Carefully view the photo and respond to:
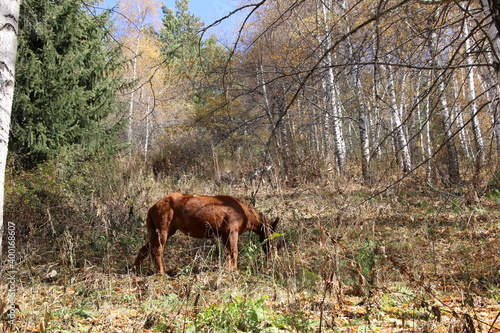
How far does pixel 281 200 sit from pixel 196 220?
419 centimetres

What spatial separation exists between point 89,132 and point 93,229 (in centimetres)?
530

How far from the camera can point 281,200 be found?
29.5ft

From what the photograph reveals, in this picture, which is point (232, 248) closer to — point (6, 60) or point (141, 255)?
point (141, 255)

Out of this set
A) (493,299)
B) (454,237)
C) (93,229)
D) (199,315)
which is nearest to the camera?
(199,315)

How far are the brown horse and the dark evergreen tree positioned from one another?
5.53m

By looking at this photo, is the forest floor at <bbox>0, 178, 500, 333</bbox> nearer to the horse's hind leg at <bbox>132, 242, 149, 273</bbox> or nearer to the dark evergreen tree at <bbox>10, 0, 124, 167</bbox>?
the horse's hind leg at <bbox>132, 242, 149, 273</bbox>

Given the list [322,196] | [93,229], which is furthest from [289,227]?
[93,229]

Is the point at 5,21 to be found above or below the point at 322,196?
above

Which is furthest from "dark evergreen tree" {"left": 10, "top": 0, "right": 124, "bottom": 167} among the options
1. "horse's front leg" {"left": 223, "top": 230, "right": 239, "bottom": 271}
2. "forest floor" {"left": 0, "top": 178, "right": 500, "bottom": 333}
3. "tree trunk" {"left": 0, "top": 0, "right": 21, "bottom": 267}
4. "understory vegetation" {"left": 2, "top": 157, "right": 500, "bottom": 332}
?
"horse's front leg" {"left": 223, "top": 230, "right": 239, "bottom": 271}

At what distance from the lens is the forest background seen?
9.12 ft

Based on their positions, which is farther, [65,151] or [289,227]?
[65,151]

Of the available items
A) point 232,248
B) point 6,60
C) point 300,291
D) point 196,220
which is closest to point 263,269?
point 232,248

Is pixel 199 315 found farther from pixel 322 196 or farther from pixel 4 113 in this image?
pixel 322 196

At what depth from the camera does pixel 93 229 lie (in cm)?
670
